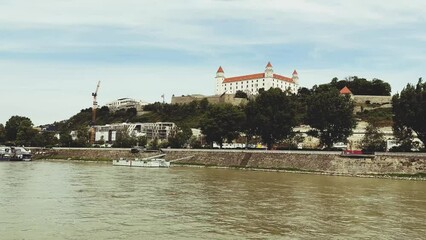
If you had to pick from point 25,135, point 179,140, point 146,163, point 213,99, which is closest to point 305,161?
point 146,163

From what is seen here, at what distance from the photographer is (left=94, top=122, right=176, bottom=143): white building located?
147000 mm

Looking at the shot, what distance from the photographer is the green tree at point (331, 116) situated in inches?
3078

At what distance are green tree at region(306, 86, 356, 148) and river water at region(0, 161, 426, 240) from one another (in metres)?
33.8

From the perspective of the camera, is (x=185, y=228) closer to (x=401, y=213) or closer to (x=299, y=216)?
(x=299, y=216)

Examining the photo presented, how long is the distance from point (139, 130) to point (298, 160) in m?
95.9

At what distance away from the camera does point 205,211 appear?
28.9 metres

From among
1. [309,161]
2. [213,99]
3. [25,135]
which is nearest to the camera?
[309,161]

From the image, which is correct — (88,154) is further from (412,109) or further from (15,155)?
(412,109)

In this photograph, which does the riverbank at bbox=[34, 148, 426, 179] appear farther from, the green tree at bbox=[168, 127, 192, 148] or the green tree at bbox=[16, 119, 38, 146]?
the green tree at bbox=[16, 119, 38, 146]

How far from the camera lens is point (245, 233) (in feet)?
73.8

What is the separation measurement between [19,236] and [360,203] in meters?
23.3

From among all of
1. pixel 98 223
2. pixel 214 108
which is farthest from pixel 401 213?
pixel 214 108

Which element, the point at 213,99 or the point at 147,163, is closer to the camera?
the point at 147,163

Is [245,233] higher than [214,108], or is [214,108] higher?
[214,108]
